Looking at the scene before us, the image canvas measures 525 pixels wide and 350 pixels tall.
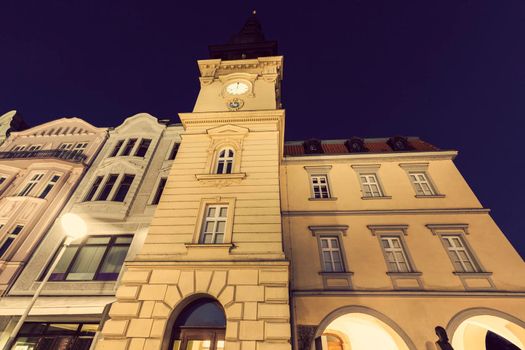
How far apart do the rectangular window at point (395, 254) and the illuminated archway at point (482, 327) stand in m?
2.50

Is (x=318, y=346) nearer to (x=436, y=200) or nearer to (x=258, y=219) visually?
(x=258, y=219)

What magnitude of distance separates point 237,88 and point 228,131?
4703 millimetres

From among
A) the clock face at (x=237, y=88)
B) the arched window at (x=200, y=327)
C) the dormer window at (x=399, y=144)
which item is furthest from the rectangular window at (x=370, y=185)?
the arched window at (x=200, y=327)

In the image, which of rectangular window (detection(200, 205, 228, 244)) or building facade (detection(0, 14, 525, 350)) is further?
rectangular window (detection(200, 205, 228, 244))

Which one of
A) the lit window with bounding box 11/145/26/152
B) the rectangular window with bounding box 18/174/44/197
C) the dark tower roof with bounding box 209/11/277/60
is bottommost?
the rectangular window with bounding box 18/174/44/197

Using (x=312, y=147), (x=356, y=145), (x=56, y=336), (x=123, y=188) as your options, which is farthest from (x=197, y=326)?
(x=356, y=145)

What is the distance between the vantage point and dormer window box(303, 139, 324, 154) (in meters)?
18.0

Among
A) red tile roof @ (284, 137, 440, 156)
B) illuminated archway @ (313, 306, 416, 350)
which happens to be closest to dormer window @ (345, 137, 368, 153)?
red tile roof @ (284, 137, 440, 156)

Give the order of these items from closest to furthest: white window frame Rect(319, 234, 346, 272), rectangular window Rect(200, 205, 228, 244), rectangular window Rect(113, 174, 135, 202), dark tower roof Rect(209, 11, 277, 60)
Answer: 1. rectangular window Rect(200, 205, 228, 244)
2. white window frame Rect(319, 234, 346, 272)
3. rectangular window Rect(113, 174, 135, 202)
4. dark tower roof Rect(209, 11, 277, 60)

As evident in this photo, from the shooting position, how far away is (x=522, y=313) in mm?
9820

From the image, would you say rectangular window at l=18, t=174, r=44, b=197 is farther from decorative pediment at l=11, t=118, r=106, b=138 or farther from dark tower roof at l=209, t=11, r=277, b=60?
dark tower roof at l=209, t=11, r=277, b=60

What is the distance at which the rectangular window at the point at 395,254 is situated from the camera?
11.5 m

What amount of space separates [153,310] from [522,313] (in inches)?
569

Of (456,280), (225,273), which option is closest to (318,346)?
(225,273)
